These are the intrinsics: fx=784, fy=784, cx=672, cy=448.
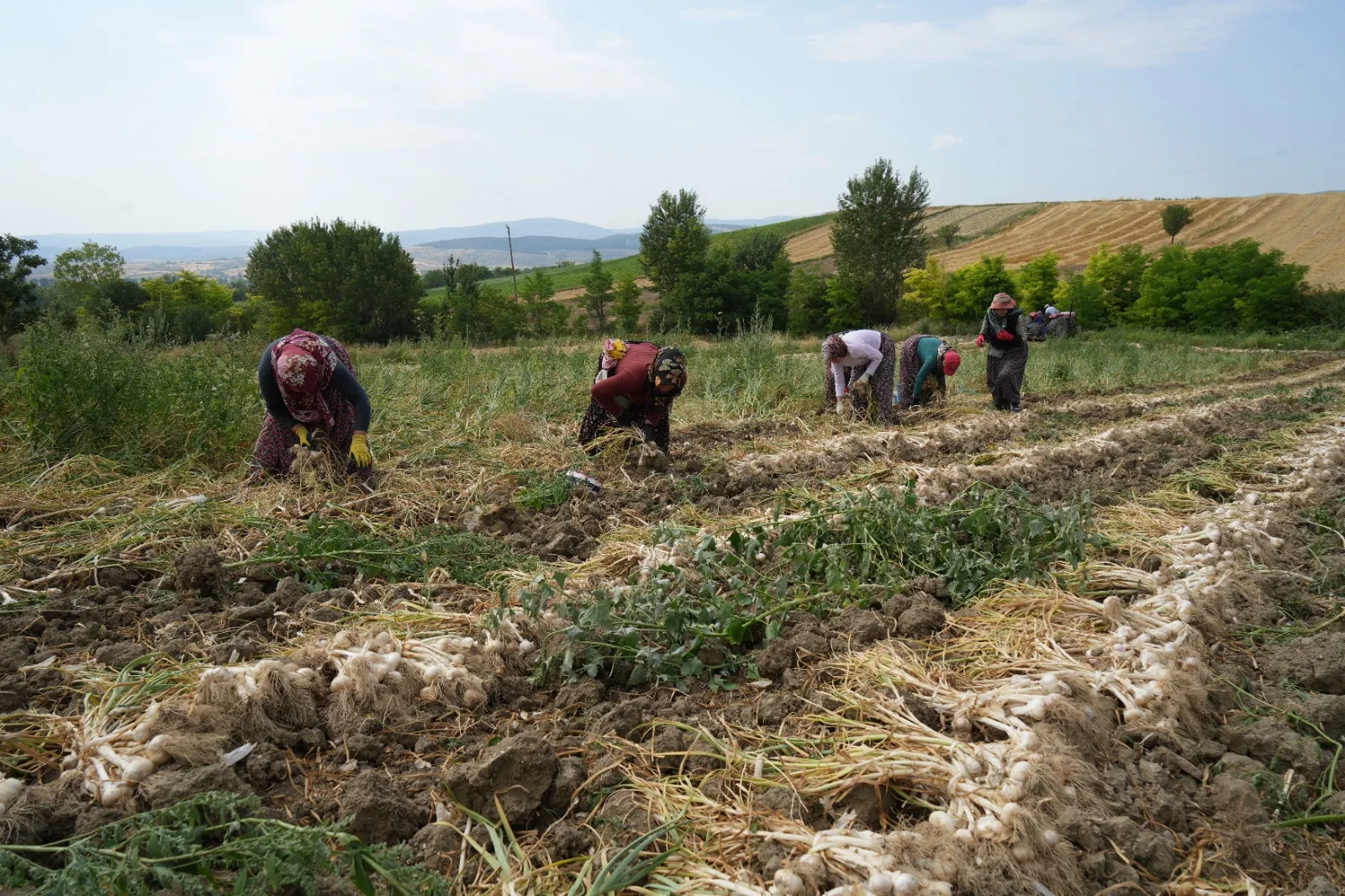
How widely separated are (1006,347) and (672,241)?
37.8m

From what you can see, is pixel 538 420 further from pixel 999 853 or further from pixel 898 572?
pixel 999 853

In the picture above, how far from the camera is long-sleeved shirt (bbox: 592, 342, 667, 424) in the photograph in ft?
17.4

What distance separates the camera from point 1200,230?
145 ft

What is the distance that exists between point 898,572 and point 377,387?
18.6ft

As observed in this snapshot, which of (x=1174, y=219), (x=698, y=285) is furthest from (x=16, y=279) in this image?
(x=1174, y=219)

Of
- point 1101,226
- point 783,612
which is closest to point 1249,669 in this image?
point 783,612

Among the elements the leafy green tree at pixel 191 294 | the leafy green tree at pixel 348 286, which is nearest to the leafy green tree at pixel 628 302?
the leafy green tree at pixel 348 286

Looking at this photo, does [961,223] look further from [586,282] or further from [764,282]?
[586,282]

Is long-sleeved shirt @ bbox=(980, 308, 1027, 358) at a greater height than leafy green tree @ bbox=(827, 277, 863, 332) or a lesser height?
lesser

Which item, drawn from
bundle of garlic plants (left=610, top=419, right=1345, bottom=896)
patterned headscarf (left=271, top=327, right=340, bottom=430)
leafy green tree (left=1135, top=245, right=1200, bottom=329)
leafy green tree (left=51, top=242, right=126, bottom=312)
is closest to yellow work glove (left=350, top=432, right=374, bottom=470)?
patterned headscarf (left=271, top=327, right=340, bottom=430)

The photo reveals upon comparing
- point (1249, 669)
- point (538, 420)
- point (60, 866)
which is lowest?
point (1249, 669)

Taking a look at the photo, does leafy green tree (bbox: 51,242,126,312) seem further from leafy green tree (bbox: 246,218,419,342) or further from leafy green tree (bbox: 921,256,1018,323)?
leafy green tree (bbox: 921,256,1018,323)

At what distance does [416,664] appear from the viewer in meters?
2.54

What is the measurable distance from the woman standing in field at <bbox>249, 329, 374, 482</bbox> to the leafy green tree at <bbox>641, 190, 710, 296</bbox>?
39282mm
